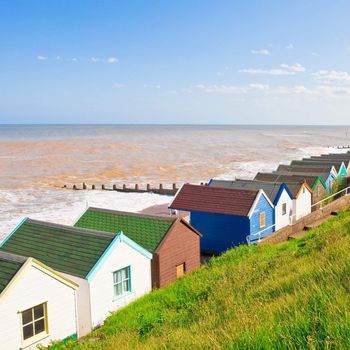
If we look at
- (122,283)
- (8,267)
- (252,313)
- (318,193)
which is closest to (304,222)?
(318,193)

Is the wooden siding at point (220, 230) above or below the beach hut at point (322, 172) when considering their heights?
below

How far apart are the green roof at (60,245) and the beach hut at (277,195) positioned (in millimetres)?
14939

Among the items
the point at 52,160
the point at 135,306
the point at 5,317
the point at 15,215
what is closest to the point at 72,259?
the point at 135,306

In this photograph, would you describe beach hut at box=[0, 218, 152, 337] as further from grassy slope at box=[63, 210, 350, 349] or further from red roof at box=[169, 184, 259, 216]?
red roof at box=[169, 184, 259, 216]

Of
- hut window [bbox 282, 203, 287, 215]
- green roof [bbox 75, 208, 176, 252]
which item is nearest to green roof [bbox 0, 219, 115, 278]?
green roof [bbox 75, 208, 176, 252]

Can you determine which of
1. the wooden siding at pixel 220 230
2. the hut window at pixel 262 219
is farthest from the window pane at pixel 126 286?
the hut window at pixel 262 219

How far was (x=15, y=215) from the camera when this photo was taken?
127 ft

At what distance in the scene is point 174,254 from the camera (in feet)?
66.3

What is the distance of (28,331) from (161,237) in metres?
8.08

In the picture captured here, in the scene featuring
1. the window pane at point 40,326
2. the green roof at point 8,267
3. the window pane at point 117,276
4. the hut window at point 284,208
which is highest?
the green roof at point 8,267

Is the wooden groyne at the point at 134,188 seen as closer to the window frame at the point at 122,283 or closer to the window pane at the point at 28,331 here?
the window frame at the point at 122,283

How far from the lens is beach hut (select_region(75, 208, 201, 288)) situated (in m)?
19.3

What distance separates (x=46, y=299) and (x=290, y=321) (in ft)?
34.5

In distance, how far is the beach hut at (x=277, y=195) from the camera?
28.4m
